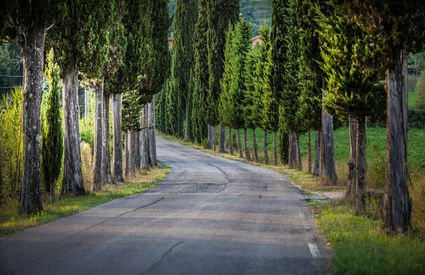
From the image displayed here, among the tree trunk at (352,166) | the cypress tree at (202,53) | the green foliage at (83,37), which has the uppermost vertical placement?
the cypress tree at (202,53)

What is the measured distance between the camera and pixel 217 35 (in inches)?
1741

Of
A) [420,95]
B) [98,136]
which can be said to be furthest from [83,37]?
[420,95]

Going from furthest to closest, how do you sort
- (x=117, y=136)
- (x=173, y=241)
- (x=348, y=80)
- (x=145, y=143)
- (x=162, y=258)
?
(x=145, y=143) → (x=117, y=136) → (x=348, y=80) → (x=173, y=241) → (x=162, y=258)

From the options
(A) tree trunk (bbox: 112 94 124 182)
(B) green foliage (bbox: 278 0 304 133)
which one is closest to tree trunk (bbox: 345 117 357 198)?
(A) tree trunk (bbox: 112 94 124 182)

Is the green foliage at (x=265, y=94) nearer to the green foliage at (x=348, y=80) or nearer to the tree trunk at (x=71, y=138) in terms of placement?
the tree trunk at (x=71, y=138)

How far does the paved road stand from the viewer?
6312mm

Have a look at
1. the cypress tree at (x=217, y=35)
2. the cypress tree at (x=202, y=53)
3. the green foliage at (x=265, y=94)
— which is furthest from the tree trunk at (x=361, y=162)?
the cypress tree at (x=202, y=53)

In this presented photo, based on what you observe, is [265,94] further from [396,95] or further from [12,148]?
[396,95]

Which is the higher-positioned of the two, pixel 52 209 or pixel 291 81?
pixel 291 81

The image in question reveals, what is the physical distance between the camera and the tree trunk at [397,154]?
27.5 feet

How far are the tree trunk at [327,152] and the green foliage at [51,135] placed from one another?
1137 centimetres

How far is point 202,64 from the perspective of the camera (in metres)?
47.2

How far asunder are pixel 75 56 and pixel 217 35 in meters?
30.8

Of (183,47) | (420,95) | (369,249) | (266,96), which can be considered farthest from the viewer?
(420,95)
